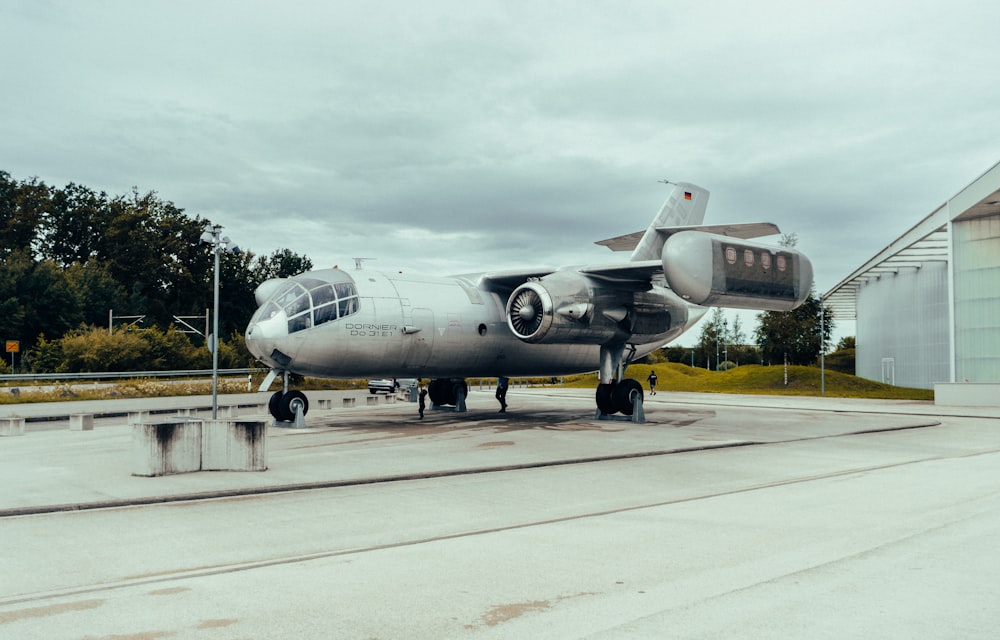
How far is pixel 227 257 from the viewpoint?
7644 cm

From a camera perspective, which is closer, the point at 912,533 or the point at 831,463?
the point at 912,533

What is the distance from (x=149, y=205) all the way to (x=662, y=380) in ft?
161

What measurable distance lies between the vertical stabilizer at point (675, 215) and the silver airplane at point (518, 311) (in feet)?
0.25

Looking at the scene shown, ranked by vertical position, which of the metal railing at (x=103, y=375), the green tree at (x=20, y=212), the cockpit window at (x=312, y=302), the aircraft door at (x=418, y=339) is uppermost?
the green tree at (x=20, y=212)

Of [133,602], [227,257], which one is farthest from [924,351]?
[227,257]

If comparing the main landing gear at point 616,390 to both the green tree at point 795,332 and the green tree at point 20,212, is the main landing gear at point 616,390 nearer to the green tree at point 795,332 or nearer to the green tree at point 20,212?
the green tree at point 795,332

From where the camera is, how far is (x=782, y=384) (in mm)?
53656

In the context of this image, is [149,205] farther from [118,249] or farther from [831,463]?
[831,463]

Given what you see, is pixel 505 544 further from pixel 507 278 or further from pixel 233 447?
pixel 507 278

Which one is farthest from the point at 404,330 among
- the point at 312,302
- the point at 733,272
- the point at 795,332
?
the point at 795,332

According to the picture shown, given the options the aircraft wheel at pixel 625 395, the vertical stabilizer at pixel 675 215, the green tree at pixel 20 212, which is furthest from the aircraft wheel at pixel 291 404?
the green tree at pixel 20 212

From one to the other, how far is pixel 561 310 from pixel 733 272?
4.80 m

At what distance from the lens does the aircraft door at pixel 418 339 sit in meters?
22.3

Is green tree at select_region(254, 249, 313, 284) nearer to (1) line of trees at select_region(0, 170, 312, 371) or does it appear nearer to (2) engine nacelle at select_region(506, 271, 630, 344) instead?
(1) line of trees at select_region(0, 170, 312, 371)
